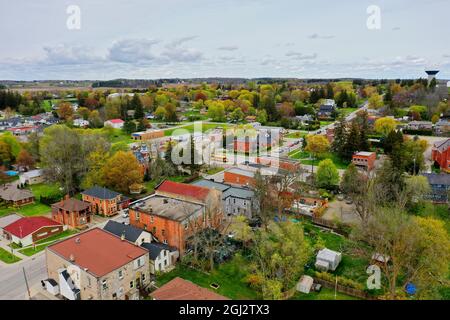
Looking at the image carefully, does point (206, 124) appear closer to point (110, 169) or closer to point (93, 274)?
point (110, 169)

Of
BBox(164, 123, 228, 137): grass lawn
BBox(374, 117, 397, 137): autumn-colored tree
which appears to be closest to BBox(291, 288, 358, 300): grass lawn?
BBox(374, 117, 397, 137): autumn-colored tree

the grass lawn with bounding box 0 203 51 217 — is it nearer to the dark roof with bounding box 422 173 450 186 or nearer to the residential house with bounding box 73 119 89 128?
the dark roof with bounding box 422 173 450 186

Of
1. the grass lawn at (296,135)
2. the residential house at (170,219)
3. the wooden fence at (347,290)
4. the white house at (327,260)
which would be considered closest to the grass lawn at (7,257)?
the residential house at (170,219)

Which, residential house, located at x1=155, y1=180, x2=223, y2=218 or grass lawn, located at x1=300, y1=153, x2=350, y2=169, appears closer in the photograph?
residential house, located at x1=155, y1=180, x2=223, y2=218

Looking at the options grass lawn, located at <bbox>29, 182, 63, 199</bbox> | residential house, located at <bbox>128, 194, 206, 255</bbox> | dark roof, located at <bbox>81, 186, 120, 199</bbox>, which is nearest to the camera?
residential house, located at <bbox>128, 194, 206, 255</bbox>

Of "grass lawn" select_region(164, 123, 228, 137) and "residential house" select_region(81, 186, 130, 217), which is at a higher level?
"grass lawn" select_region(164, 123, 228, 137)

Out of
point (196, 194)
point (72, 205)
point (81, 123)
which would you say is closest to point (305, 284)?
point (196, 194)

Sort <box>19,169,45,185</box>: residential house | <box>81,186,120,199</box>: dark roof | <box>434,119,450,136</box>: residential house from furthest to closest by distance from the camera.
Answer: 1. <box>434,119,450,136</box>: residential house
2. <box>19,169,45,185</box>: residential house
3. <box>81,186,120,199</box>: dark roof
